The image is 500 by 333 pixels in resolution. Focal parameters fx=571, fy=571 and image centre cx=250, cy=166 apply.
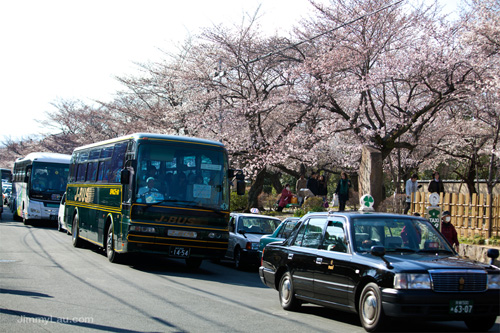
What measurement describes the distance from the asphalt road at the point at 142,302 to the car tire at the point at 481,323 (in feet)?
0.71

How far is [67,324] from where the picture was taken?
7359mm

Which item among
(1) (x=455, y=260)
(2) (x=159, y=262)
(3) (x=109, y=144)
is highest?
(3) (x=109, y=144)

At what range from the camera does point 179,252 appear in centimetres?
1357

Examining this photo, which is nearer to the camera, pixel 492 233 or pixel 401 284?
pixel 401 284

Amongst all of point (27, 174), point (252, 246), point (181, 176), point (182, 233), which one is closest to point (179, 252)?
point (182, 233)

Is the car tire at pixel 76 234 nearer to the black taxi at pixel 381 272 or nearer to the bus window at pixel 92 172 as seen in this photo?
the bus window at pixel 92 172

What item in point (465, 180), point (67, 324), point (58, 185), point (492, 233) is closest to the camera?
point (67, 324)

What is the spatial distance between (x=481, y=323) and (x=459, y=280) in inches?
38.0

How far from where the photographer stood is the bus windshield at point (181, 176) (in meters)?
13.5

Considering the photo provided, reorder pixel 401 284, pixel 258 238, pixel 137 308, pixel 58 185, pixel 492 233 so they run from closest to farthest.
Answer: pixel 401 284, pixel 137 308, pixel 258 238, pixel 492 233, pixel 58 185

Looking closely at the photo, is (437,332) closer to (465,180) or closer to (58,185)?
(58,185)

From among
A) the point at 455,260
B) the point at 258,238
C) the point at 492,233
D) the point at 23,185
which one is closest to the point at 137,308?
the point at 455,260

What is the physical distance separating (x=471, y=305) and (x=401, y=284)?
0.91 metres

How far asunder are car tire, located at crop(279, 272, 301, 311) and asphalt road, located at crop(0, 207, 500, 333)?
0.51 ft
